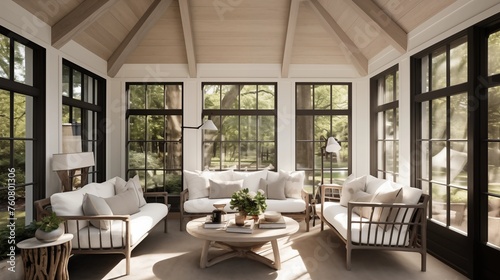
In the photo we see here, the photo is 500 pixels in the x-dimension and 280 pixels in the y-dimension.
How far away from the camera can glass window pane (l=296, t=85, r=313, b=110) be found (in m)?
6.50

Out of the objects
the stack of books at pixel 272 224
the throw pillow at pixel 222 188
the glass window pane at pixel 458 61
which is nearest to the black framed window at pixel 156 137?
the throw pillow at pixel 222 188

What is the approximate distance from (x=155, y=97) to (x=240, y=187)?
2.46 m

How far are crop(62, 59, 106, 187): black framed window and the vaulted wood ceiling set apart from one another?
0.44 meters

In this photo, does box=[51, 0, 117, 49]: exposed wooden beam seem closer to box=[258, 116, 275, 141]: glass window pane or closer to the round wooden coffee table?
the round wooden coffee table

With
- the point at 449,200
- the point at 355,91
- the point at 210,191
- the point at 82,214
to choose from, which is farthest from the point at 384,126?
the point at 82,214

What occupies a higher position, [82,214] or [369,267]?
[82,214]

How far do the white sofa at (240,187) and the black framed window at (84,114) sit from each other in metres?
1.66

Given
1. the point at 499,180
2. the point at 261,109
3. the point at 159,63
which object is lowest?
the point at 499,180

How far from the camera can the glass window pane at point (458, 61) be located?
11.9 ft

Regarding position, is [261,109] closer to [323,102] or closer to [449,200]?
[323,102]

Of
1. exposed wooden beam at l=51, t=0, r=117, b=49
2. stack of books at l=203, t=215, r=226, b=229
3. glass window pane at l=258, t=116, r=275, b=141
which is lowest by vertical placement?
stack of books at l=203, t=215, r=226, b=229

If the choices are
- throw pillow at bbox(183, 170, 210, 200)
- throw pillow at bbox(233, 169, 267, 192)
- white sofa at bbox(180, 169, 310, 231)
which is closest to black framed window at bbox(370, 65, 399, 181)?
white sofa at bbox(180, 169, 310, 231)

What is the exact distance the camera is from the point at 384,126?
5777mm

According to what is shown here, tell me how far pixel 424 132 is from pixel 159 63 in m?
4.69
